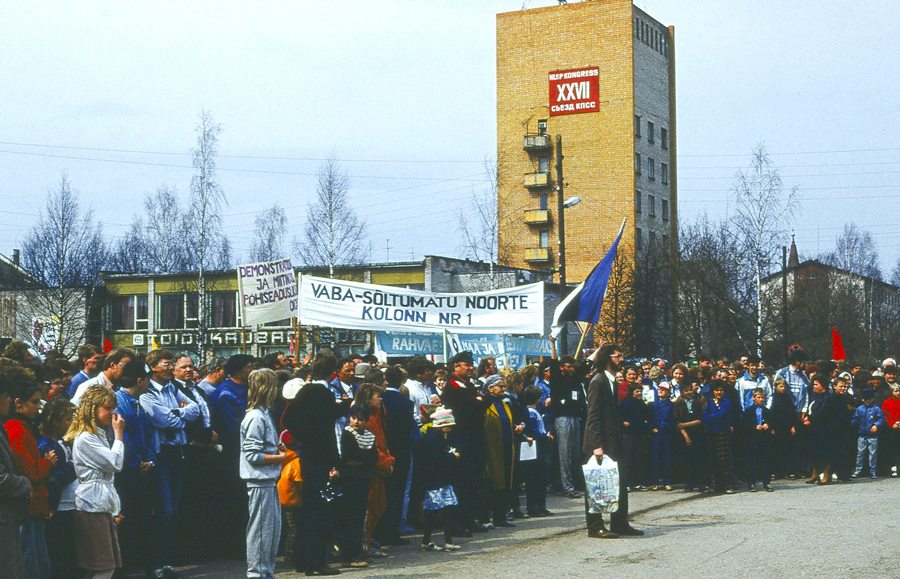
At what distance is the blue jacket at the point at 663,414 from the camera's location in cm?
1986

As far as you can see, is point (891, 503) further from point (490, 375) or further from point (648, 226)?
point (648, 226)

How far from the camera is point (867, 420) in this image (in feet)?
71.5

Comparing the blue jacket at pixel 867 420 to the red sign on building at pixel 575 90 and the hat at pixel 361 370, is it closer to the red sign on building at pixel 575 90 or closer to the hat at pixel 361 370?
the hat at pixel 361 370

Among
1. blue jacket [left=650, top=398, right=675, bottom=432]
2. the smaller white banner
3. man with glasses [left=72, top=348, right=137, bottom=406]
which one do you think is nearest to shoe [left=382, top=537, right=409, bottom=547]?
man with glasses [left=72, top=348, right=137, bottom=406]

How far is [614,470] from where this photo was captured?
531 inches

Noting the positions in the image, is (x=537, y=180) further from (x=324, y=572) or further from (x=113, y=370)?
(x=113, y=370)

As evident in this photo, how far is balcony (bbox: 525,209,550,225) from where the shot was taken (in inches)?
3337

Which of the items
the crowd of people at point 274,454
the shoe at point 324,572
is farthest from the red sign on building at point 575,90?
the shoe at point 324,572

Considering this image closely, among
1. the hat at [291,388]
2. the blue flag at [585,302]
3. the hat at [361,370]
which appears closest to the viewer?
the hat at [291,388]

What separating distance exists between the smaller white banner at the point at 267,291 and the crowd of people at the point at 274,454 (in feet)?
20.9

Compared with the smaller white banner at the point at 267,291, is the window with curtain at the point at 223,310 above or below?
above

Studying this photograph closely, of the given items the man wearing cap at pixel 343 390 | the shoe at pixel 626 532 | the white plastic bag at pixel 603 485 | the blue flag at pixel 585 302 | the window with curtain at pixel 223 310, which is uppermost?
the window with curtain at pixel 223 310

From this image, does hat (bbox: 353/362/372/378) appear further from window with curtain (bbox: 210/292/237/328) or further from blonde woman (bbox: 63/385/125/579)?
window with curtain (bbox: 210/292/237/328)

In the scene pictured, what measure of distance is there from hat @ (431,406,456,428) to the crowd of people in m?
0.03
